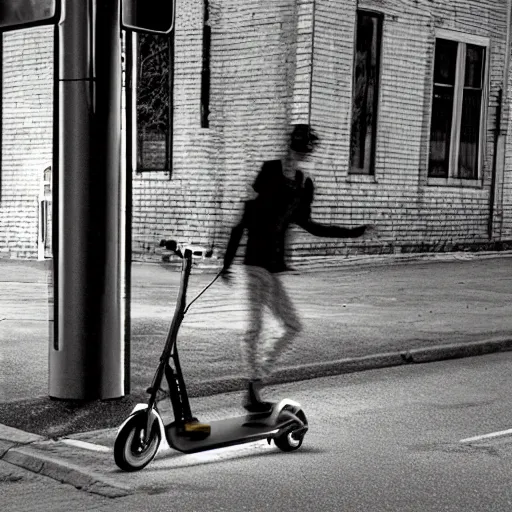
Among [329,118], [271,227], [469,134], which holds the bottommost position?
[271,227]

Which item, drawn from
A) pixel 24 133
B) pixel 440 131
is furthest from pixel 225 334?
pixel 24 133

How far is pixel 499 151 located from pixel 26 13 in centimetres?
1492

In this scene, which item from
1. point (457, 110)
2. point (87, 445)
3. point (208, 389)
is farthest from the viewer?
point (457, 110)

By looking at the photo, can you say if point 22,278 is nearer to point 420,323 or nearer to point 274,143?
point 274,143

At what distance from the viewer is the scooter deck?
5906mm

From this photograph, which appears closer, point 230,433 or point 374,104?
point 230,433

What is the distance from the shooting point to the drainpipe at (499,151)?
20.3 m

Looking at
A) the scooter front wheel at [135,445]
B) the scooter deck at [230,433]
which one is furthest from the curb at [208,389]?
the scooter deck at [230,433]

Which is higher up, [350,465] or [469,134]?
[469,134]

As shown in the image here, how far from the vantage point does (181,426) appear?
19.5ft

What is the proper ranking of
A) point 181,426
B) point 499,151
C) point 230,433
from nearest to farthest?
point 181,426 → point 230,433 → point 499,151

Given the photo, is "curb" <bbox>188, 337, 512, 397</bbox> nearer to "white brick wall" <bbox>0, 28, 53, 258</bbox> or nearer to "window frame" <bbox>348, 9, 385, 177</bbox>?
"window frame" <bbox>348, 9, 385, 177</bbox>

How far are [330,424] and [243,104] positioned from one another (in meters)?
11.3

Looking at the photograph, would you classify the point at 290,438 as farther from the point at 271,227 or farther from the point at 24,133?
the point at 24,133
